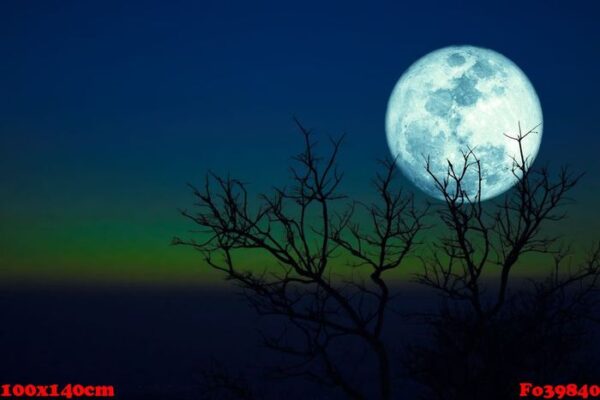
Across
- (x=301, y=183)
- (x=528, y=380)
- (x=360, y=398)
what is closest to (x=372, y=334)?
(x=360, y=398)

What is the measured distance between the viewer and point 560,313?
1078 centimetres

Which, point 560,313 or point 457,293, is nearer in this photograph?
point 457,293

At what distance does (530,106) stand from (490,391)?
1163 cm

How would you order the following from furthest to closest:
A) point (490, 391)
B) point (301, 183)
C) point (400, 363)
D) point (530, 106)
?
point (530, 106)
point (400, 363)
point (490, 391)
point (301, 183)

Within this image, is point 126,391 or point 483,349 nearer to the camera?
point 483,349

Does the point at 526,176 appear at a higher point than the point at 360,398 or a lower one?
higher

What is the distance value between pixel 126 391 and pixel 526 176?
227 ft

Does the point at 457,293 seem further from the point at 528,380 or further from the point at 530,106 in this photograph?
the point at 530,106

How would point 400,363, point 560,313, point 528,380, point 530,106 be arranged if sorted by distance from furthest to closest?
point 530,106 → point 528,380 → point 400,363 → point 560,313

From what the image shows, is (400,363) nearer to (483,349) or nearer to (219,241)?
(483,349)

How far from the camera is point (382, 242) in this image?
32.2 feet

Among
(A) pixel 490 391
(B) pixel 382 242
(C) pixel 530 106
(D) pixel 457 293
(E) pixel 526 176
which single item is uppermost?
(C) pixel 530 106

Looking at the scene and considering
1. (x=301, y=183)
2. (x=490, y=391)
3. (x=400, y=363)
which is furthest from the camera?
(x=400, y=363)

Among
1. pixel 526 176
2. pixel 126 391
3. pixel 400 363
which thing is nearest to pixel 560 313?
pixel 526 176
